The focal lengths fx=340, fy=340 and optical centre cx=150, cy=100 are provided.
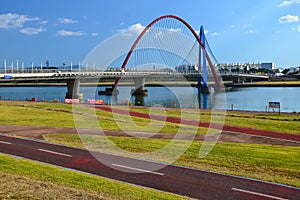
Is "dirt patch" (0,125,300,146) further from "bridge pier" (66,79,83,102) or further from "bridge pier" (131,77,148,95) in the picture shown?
"bridge pier" (131,77,148,95)

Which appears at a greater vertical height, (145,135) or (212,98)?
(212,98)

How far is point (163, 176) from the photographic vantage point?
37.5ft

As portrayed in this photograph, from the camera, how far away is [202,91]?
99.9 metres

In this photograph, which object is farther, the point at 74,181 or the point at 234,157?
the point at 234,157

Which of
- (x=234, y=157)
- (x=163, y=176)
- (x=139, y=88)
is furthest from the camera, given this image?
(x=139, y=88)

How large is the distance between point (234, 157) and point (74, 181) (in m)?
7.36

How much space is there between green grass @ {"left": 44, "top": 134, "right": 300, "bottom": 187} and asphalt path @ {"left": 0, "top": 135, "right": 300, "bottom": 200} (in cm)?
92

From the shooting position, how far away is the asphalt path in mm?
9820

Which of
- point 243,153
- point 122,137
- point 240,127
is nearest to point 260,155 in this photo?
point 243,153

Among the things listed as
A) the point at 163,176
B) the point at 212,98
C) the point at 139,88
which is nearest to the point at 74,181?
the point at 163,176

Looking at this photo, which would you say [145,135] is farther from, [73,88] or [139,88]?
[139,88]

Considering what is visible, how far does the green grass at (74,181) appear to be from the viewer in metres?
9.09

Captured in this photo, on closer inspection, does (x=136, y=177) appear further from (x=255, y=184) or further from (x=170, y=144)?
(x=170, y=144)

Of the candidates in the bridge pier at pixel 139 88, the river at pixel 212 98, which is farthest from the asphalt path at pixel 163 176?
the bridge pier at pixel 139 88
